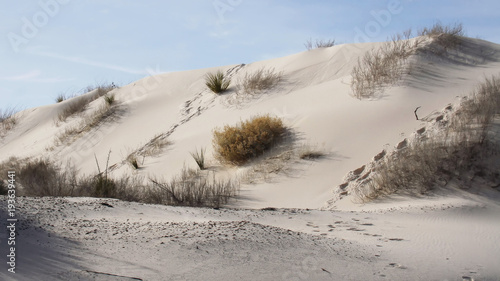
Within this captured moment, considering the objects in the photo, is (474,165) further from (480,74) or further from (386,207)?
(480,74)

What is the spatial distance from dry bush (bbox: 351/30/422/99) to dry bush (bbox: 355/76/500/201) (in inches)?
152

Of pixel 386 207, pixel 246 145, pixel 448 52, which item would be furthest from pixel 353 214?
pixel 448 52

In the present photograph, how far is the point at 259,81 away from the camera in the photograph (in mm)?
18672

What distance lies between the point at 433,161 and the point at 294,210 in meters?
3.13

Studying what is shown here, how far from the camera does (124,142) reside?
757 inches

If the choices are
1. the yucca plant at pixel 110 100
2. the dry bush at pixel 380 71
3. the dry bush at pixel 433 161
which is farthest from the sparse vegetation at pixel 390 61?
the yucca plant at pixel 110 100

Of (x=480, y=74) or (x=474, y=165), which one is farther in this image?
(x=480, y=74)

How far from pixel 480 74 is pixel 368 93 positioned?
3699mm

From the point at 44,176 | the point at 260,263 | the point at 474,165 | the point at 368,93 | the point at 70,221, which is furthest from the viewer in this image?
the point at 368,93

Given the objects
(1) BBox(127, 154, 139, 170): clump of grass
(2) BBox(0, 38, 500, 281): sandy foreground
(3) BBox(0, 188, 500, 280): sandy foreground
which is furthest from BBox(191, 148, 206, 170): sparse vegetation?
(3) BBox(0, 188, 500, 280): sandy foreground

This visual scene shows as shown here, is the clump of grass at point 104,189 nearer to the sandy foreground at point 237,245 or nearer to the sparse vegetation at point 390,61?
the sandy foreground at point 237,245

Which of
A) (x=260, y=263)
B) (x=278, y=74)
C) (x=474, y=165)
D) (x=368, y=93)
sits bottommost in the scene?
(x=260, y=263)

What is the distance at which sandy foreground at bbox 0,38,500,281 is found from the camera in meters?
4.90

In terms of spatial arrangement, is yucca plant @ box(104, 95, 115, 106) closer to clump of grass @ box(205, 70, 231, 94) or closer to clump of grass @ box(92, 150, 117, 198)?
clump of grass @ box(205, 70, 231, 94)
